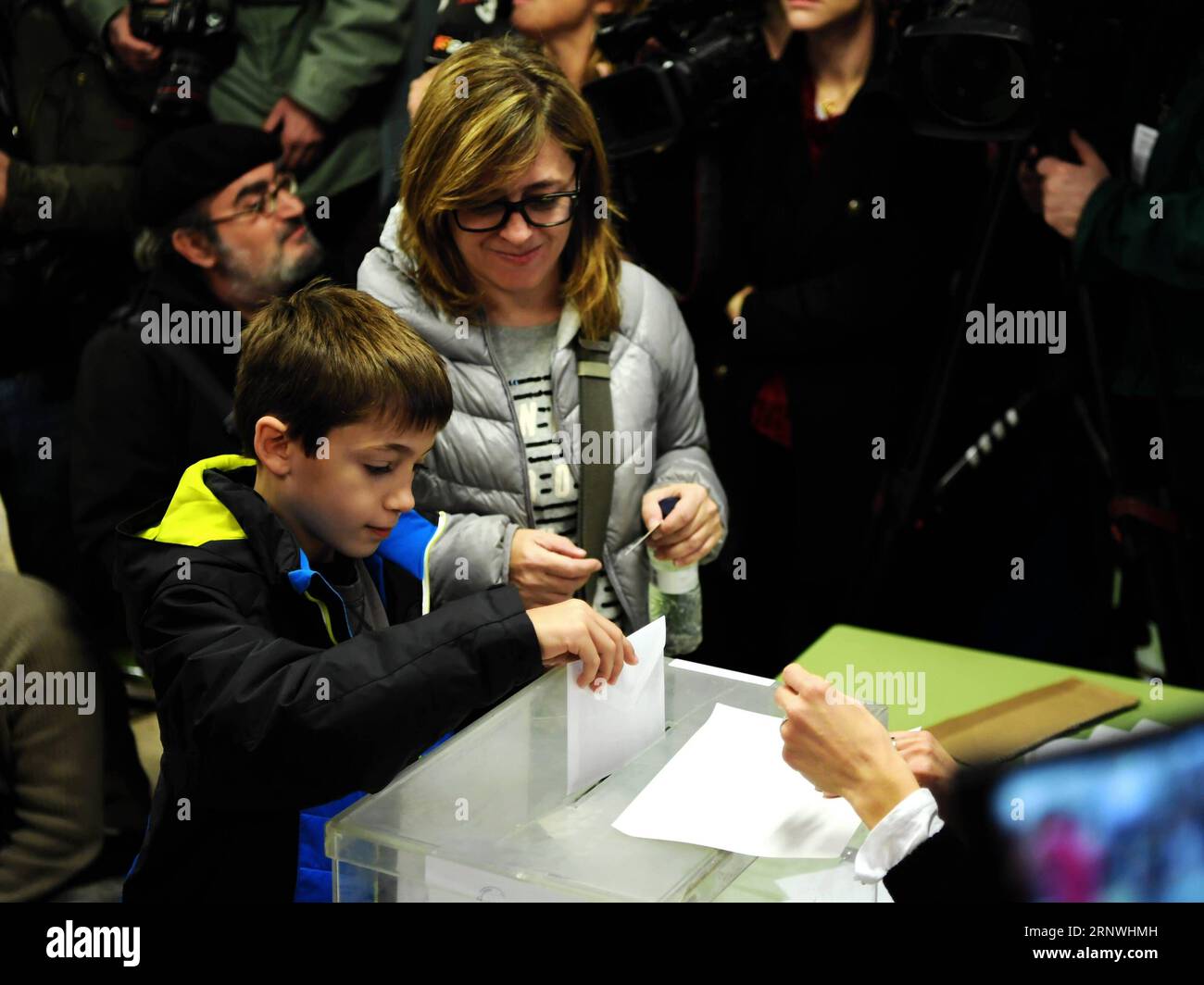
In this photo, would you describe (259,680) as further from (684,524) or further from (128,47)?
(128,47)

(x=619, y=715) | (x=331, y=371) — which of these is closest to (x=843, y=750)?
(x=619, y=715)

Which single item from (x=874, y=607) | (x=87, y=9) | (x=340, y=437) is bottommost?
(x=874, y=607)

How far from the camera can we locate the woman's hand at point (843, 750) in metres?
1.52

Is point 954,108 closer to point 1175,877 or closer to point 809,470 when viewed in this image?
point 809,470

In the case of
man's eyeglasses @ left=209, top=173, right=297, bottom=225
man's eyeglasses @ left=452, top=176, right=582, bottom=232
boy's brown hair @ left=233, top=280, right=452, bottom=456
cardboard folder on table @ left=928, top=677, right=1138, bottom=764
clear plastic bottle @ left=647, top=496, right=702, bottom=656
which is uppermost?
man's eyeglasses @ left=209, top=173, right=297, bottom=225

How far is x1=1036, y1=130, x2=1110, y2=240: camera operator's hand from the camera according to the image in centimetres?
287

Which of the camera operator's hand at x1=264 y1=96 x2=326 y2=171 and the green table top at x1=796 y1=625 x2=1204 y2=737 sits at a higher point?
the camera operator's hand at x1=264 y1=96 x2=326 y2=171

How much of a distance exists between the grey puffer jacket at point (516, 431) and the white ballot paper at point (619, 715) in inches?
18.0

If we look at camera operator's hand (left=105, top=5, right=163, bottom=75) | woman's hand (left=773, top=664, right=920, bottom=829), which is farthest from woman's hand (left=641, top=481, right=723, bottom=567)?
camera operator's hand (left=105, top=5, right=163, bottom=75)

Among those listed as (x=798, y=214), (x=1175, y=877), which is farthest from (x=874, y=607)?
(x=1175, y=877)

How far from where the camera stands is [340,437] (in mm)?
1657

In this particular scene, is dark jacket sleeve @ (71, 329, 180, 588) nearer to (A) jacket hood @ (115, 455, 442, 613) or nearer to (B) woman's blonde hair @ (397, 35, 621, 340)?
(B) woman's blonde hair @ (397, 35, 621, 340)

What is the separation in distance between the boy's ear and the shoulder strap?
0.71 m

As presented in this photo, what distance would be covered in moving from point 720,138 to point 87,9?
1.53 meters
